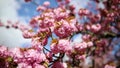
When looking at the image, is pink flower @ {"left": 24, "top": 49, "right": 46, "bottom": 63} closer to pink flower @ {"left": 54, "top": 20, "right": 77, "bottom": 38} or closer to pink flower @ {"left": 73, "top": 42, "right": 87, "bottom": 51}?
pink flower @ {"left": 54, "top": 20, "right": 77, "bottom": 38}

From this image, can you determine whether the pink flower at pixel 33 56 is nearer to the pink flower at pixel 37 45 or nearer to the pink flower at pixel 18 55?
the pink flower at pixel 18 55

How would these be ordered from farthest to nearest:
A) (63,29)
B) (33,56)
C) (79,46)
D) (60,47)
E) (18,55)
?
(79,46)
(63,29)
(60,47)
(18,55)
(33,56)

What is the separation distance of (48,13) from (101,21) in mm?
6373

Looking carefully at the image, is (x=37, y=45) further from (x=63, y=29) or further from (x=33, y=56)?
(x=63, y=29)

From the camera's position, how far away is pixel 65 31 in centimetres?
482

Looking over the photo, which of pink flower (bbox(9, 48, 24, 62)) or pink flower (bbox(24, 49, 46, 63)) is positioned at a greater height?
pink flower (bbox(9, 48, 24, 62))

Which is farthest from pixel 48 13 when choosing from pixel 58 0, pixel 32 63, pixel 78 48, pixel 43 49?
pixel 58 0

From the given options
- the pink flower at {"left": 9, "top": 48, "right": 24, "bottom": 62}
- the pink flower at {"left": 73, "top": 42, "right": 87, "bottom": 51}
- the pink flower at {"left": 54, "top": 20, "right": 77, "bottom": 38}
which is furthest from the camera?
the pink flower at {"left": 73, "top": 42, "right": 87, "bottom": 51}

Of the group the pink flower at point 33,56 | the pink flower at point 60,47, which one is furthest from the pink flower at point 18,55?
the pink flower at point 60,47

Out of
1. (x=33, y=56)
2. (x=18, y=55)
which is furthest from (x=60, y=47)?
(x=18, y=55)

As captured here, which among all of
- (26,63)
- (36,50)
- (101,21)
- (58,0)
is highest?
(58,0)

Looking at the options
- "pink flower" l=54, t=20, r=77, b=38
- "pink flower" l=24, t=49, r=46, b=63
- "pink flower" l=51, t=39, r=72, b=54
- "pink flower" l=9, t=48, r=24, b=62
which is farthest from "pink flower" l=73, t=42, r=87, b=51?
"pink flower" l=24, t=49, r=46, b=63

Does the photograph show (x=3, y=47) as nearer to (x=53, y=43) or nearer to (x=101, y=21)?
(x=53, y=43)

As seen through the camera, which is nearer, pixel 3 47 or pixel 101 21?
pixel 3 47
